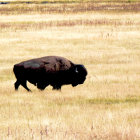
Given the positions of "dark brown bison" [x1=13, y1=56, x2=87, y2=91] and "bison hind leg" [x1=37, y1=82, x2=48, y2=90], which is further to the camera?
"bison hind leg" [x1=37, y1=82, x2=48, y2=90]

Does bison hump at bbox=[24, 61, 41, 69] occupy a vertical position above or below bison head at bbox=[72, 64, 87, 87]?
above

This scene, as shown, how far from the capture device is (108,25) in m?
42.0

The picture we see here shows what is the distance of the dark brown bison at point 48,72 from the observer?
12.8m

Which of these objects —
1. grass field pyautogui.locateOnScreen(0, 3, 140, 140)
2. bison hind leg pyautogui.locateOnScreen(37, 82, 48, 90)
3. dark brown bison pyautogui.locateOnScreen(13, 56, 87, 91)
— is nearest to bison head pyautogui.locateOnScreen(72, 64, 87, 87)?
dark brown bison pyautogui.locateOnScreen(13, 56, 87, 91)

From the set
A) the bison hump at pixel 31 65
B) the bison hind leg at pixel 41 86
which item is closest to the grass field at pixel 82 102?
the bison hind leg at pixel 41 86

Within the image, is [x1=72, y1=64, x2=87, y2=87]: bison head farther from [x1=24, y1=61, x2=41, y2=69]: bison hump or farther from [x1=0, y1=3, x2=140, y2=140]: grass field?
[x1=24, y1=61, x2=41, y2=69]: bison hump

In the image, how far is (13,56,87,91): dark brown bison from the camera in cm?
1282

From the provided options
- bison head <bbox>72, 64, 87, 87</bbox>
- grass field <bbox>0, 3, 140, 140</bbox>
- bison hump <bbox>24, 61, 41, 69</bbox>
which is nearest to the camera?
grass field <bbox>0, 3, 140, 140</bbox>

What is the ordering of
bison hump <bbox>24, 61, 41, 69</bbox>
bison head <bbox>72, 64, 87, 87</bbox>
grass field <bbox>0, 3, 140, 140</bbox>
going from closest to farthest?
grass field <bbox>0, 3, 140, 140</bbox>, bison hump <bbox>24, 61, 41, 69</bbox>, bison head <bbox>72, 64, 87, 87</bbox>

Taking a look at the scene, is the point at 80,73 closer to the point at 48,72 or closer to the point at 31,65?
the point at 48,72

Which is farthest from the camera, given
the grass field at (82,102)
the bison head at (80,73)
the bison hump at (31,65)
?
the bison head at (80,73)

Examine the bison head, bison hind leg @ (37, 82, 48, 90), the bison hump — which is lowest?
bison hind leg @ (37, 82, 48, 90)

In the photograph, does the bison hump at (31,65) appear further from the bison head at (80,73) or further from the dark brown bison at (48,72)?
the bison head at (80,73)

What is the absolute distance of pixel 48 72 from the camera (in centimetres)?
1292
